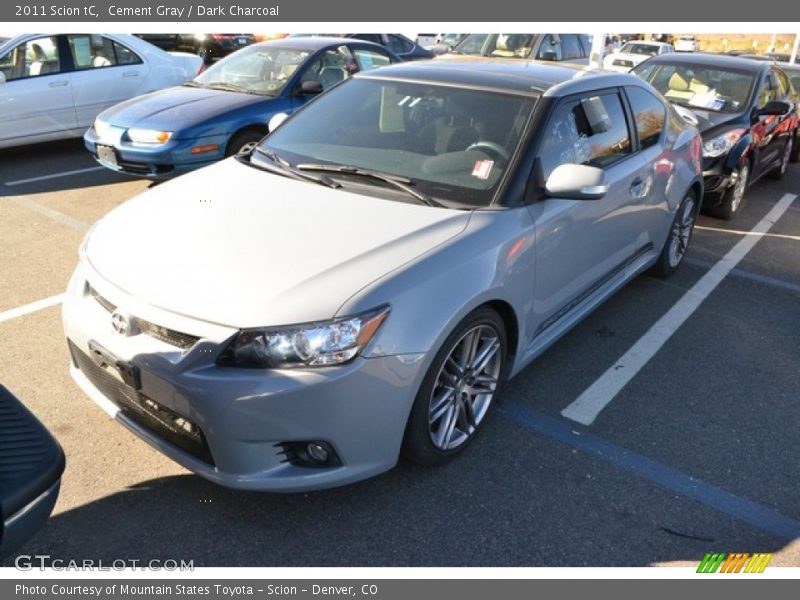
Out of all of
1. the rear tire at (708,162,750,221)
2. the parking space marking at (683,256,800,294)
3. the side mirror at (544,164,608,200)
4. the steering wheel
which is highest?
the steering wheel

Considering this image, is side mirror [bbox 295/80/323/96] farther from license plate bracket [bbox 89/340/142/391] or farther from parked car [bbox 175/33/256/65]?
parked car [bbox 175/33/256/65]

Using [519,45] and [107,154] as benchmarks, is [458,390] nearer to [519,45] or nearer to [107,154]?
[107,154]

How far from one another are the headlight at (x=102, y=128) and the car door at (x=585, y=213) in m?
4.80

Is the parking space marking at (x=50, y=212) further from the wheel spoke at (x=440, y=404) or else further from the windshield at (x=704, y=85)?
the windshield at (x=704, y=85)

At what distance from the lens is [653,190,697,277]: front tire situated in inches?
198

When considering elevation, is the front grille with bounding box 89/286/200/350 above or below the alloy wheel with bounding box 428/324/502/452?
above

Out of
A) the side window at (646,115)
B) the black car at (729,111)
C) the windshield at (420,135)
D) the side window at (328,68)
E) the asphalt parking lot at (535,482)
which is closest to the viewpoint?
the asphalt parking lot at (535,482)

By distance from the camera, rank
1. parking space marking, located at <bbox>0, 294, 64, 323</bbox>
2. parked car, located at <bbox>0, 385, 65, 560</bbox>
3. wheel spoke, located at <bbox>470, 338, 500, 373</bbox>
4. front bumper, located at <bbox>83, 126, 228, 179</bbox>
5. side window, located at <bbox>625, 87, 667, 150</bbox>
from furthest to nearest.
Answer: front bumper, located at <bbox>83, 126, 228, 179</bbox>
side window, located at <bbox>625, 87, 667, 150</bbox>
parking space marking, located at <bbox>0, 294, 64, 323</bbox>
wheel spoke, located at <bbox>470, 338, 500, 373</bbox>
parked car, located at <bbox>0, 385, 65, 560</bbox>

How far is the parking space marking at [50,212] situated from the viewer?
5.86 metres

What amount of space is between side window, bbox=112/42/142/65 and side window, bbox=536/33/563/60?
6769 mm

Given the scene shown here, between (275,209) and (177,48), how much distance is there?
57.4ft

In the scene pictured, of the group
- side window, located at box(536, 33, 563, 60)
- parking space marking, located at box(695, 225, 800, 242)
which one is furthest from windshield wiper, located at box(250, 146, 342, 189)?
side window, located at box(536, 33, 563, 60)

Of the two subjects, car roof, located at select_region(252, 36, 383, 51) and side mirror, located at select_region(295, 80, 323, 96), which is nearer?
side mirror, located at select_region(295, 80, 323, 96)

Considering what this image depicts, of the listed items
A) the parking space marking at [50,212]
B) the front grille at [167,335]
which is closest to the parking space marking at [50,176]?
the parking space marking at [50,212]
